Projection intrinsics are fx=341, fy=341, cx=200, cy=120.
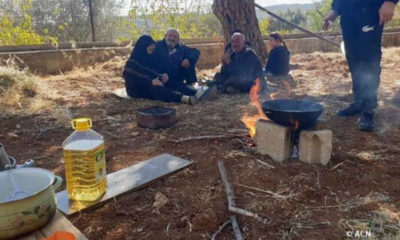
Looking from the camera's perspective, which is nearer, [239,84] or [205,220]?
[205,220]

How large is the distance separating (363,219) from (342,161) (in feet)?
3.15

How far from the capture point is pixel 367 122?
12.8ft

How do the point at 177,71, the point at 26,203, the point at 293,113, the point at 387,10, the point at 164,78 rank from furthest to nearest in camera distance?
the point at 177,71
the point at 164,78
the point at 387,10
the point at 293,113
the point at 26,203

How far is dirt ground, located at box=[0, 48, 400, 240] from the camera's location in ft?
7.18

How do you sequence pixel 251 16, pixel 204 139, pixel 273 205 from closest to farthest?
pixel 273 205 < pixel 204 139 < pixel 251 16

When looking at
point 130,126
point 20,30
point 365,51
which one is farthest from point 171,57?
point 20,30

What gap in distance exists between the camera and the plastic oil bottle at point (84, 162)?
2258 millimetres

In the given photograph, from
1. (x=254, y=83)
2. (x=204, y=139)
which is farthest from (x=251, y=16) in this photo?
(x=204, y=139)

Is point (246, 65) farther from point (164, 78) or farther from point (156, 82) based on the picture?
point (156, 82)

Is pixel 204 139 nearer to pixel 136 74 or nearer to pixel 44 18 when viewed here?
pixel 136 74

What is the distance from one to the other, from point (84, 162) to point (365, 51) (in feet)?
10.9

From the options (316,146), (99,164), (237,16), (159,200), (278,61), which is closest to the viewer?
(99,164)

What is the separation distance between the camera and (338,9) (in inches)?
163

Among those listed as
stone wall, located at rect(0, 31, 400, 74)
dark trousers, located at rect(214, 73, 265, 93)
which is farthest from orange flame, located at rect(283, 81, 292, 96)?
stone wall, located at rect(0, 31, 400, 74)
